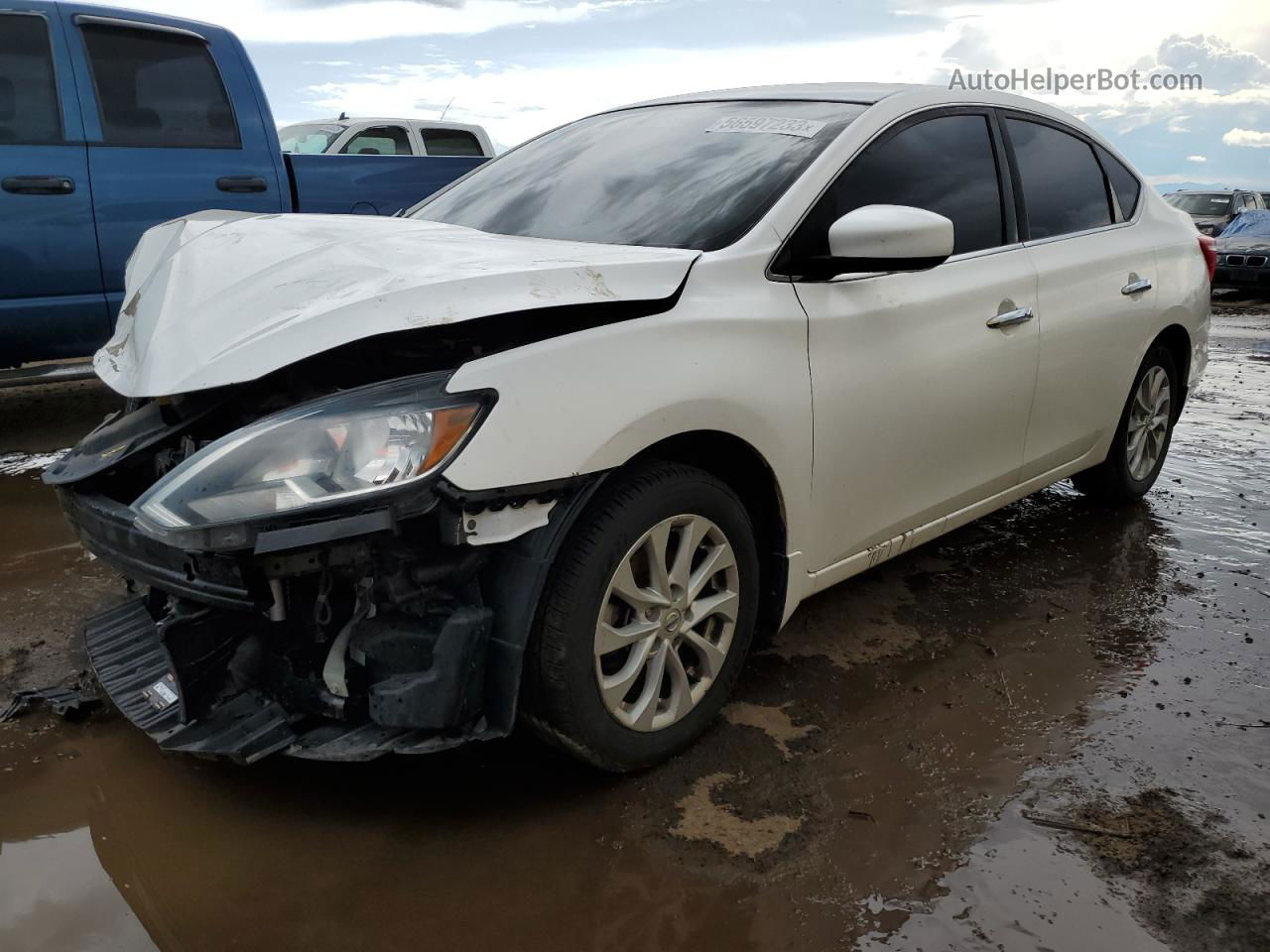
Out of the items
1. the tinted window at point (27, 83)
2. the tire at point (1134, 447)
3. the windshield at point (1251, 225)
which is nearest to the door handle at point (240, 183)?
the tinted window at point (27, 83)

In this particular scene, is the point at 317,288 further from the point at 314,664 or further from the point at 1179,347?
the point at 1179,347

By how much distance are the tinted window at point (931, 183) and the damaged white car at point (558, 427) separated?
0.5 inches

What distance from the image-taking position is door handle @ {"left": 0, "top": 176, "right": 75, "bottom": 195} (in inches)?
200

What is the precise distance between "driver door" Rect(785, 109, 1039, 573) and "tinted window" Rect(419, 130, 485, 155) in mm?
7343

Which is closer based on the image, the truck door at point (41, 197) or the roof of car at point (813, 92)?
the roof of car at point (813, 92)

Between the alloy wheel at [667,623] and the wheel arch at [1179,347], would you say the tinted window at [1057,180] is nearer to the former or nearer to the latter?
the wheel arch at [1179,347]

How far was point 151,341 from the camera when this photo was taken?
2516mm

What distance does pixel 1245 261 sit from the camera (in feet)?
50.1

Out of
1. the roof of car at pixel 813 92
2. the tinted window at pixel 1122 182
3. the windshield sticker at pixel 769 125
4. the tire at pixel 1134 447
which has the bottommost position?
the tire at pixel 1134 447

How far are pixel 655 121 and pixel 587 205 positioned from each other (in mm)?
554

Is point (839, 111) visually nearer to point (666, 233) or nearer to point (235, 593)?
point (666, 233)

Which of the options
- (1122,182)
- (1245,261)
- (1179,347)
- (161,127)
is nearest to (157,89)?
(161,127)

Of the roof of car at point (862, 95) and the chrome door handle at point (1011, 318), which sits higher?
the roof of car at point (862, 95)

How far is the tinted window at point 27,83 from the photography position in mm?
5141
